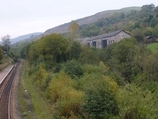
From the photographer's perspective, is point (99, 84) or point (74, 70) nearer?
point (99, 84)

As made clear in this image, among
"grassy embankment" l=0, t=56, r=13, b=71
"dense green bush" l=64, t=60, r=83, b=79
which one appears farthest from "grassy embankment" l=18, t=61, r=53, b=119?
"grassy embankment" l=0, t=56, r=13, b=71

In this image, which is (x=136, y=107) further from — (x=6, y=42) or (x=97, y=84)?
(x=6, y=42)

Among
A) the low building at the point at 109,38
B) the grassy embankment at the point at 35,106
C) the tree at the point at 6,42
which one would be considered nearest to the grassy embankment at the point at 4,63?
the low building at the point at 109,38

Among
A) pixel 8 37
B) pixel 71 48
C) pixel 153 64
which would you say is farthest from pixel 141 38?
pixel 8 37

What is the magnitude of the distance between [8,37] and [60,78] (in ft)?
377

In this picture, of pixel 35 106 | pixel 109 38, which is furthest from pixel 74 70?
pixel 109 38

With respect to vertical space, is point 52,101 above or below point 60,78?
below

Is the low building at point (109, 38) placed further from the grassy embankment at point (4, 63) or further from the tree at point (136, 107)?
the tree at point (136, 107)

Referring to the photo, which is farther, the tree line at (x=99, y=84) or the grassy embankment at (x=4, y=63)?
the grassy embankment at (x=4, y=63)

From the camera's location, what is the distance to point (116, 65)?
42.5 m

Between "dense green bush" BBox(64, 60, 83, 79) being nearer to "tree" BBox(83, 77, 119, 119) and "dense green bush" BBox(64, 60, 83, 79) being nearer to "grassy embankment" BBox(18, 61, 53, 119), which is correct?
"grassy embankment" BBox(18, 61, 53, 119)

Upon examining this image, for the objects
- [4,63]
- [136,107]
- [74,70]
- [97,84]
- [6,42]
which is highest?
[97,84]

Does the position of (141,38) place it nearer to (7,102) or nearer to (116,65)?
(116,65)

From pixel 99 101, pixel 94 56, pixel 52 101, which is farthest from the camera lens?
pixel 94 56
